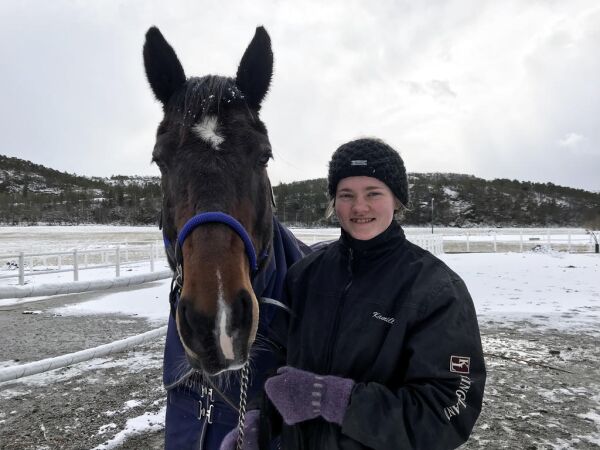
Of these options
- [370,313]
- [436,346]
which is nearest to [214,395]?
[370,313]

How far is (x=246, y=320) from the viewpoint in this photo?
1262 mm

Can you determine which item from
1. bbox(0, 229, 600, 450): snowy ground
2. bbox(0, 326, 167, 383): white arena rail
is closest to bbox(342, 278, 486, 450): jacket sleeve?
bbox(0, 326, 167, 383): white arena rail

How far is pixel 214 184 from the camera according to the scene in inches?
58.7

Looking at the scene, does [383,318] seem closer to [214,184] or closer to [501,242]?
[214,184]

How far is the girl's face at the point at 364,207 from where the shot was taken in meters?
1.51

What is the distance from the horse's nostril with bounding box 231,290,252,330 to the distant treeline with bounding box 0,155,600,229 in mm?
22767

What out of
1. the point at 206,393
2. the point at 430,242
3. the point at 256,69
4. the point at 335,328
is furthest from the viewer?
the point at 430,242

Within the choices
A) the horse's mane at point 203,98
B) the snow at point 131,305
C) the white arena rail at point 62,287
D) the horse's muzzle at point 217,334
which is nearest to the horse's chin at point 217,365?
the horse's muzzle at point 217,334

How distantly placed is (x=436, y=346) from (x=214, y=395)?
3.78 feet

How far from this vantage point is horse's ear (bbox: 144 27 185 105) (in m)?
1.95

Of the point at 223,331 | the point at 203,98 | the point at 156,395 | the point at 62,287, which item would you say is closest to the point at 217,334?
the point at 223,331

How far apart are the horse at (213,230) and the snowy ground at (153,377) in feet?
5.92

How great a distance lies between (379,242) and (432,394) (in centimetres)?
57

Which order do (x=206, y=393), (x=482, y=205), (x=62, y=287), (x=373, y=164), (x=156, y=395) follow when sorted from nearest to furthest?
1. (x=373, y=164)
2. (x=206, y=393)
3. (x=62, y=287)
4. (x=156, y=395)
5. (x=482, y=205)
